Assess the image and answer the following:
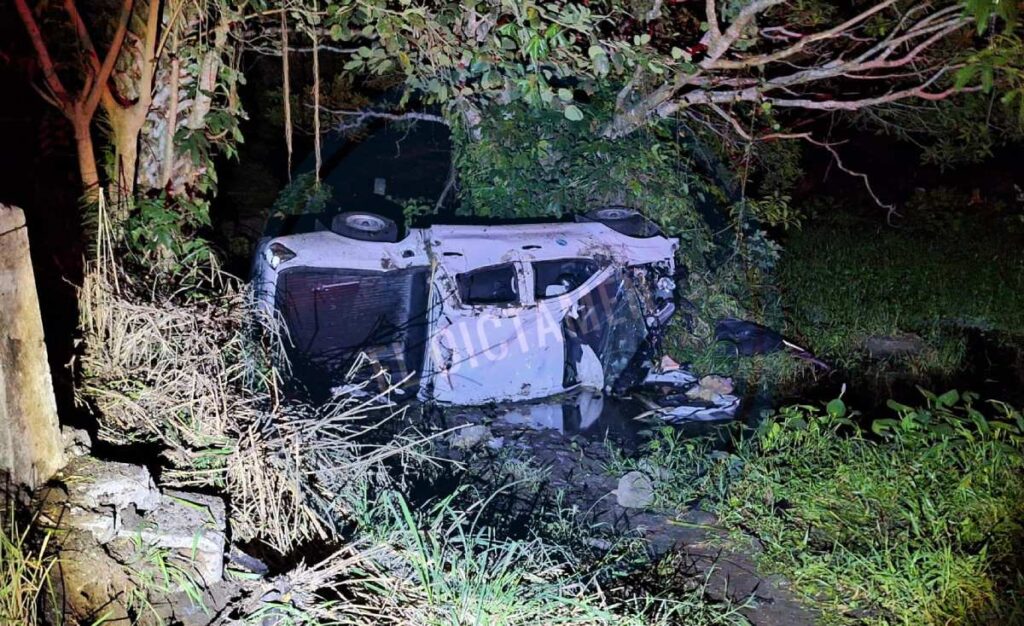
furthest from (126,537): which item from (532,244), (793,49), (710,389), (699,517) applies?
(793,49)

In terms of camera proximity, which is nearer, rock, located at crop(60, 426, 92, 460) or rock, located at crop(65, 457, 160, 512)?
rock, located at crop(65, 457, 160, 512)

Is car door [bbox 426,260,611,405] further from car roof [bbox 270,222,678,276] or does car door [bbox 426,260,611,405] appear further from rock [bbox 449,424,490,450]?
rock [bbox 449,424,490,450]

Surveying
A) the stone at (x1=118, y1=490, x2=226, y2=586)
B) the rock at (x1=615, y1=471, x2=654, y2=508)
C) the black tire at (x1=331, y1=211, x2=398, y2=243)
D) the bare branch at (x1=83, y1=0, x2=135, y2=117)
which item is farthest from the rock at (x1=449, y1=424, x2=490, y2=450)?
the bare branch at (x1=83, y1=0, x2=135, y2=117)

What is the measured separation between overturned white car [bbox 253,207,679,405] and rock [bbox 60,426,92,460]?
2.49 meters

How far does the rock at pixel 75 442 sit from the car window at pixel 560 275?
4.27m

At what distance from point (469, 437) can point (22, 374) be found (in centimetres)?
381

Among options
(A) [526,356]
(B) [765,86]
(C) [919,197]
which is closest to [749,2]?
(B) [765,86]

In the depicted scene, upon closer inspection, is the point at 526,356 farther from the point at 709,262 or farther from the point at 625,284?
the point at 709,262

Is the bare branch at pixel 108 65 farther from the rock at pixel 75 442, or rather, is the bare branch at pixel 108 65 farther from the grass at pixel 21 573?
the grass at pixel 21 573

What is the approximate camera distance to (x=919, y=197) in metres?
15.4

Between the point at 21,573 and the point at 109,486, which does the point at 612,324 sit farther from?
the point at 21,573

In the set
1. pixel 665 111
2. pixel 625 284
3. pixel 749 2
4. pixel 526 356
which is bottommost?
pixel 526 356

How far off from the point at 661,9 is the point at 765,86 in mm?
1234

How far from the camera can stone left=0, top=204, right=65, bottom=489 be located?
2.81 m
